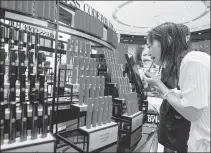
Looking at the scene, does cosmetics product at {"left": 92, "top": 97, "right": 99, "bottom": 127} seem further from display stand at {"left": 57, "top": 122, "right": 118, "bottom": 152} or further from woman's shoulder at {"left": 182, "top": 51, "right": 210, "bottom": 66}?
woman's shoulder at {"left": 182, "top": 51, "right": 210, "bottom": 66}

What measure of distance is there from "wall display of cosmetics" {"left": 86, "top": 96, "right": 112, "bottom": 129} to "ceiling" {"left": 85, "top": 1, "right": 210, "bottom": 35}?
5.62 meters

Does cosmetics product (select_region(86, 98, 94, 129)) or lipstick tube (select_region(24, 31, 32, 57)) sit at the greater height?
lipstick tube (select_region(24, 31, 32, 57))

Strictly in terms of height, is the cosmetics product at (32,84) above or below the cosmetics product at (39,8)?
below

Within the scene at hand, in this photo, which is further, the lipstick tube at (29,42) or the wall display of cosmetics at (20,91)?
the lipstick tube at (29,42)

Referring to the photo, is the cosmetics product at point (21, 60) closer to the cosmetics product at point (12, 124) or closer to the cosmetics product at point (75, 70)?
the cosmetics product at point (12, 124)

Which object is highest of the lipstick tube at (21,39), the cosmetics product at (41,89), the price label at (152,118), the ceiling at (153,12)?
the ceiling at (153,12)

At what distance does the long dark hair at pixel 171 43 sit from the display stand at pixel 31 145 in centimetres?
89

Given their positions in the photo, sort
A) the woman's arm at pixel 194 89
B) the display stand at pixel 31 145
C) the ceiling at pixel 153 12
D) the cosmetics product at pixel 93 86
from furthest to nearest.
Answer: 1. the ceiling at pixel 153 12
2. the cosmetics product at pixel 93 86
3. the display stand at pixel 31 145
4. the woman's arm at pixel 194 89

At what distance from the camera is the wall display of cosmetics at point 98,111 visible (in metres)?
1.29

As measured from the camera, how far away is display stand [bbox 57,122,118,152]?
1166 millimetres

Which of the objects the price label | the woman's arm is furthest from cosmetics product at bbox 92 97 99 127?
the price label

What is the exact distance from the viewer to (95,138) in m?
1.20

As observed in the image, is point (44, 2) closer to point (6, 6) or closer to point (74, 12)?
point (6, 6)

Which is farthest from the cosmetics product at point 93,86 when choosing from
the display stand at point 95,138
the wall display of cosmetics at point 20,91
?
the wall display of cosmetics at point 20,91
